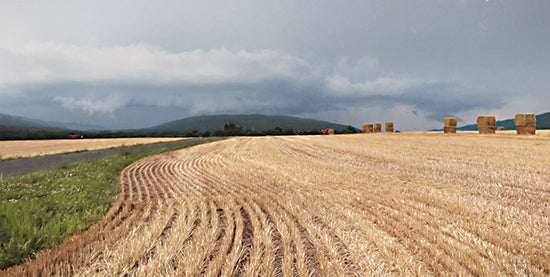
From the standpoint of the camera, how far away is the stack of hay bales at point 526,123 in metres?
20.6

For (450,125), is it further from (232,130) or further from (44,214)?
(232,130)

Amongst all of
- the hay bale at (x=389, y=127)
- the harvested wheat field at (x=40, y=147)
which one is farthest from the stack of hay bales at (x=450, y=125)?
the harvested wheat field at (x=40, y=147)

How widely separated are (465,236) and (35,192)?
7.94 metres

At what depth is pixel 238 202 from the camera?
181 inches

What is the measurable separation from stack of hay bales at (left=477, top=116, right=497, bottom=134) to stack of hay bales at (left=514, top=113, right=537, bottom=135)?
9.28ft

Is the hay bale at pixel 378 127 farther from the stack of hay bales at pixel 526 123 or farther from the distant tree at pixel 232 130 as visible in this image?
the distant tree at pixel 232 130

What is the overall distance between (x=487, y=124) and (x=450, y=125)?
3.44 m

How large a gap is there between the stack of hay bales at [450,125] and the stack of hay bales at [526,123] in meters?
6.02

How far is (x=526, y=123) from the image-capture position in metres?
20.8

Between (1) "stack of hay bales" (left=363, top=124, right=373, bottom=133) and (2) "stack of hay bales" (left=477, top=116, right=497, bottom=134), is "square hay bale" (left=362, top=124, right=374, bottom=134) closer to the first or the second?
(1) "stack of hay bales" (left=363, top=124, right=373, bottom=133)

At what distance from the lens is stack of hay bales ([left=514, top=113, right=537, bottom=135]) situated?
810 inches
